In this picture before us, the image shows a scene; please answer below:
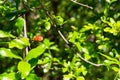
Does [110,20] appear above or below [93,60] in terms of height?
above

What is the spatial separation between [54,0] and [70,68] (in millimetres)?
3764

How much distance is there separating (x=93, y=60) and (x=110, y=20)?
1.41 ft

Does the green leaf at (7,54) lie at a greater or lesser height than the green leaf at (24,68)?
greater

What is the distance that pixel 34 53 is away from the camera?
192 centimetres

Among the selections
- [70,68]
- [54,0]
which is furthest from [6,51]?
[54,0]

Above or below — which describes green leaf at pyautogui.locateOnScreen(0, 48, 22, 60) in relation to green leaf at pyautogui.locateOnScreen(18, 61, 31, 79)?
above

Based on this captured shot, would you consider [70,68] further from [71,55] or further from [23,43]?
[23,43]

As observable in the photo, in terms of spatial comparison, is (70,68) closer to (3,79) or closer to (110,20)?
(110,20)

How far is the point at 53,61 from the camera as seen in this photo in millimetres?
3186

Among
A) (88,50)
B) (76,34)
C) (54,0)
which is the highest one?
(76,34)

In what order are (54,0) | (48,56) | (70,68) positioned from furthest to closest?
(54,0) → (48,56) → (70,68)

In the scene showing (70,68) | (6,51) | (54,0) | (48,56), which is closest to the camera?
(6,51)

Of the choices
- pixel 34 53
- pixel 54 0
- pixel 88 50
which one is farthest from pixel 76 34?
pixel 54 0

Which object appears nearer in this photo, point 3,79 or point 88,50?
point 3,79
